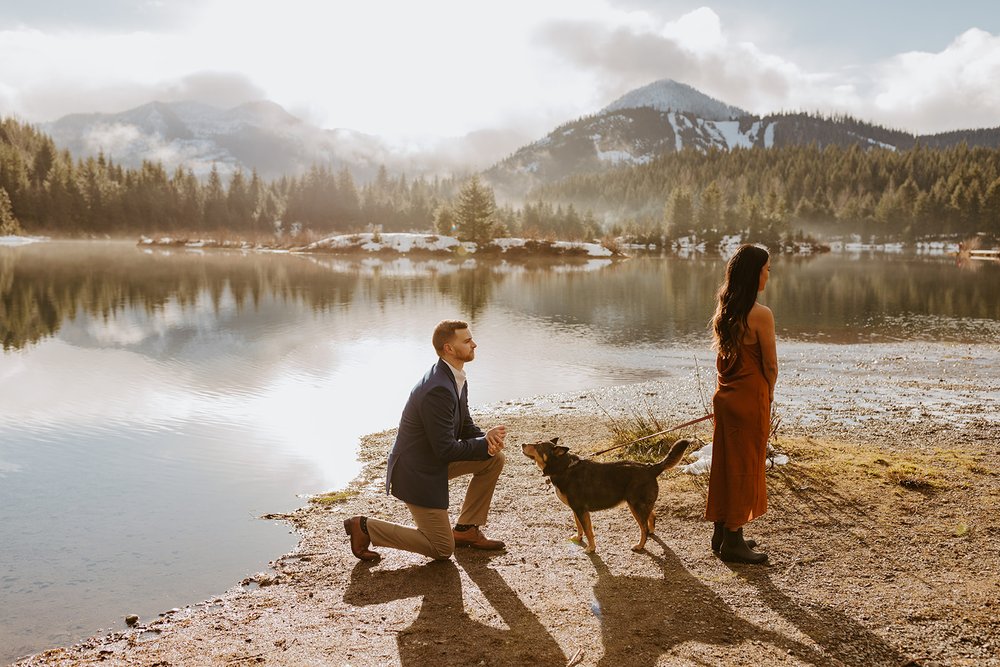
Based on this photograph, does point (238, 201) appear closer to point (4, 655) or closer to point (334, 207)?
point (334, 207)

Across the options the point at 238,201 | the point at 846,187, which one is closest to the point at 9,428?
the point at 238,201

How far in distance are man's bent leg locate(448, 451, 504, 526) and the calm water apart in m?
1.92

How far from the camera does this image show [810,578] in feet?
18.6

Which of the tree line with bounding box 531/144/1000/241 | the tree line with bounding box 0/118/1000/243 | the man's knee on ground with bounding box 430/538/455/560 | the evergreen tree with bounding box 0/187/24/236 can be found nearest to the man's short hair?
the man's knee on ground with bounding box 430/538/455/560

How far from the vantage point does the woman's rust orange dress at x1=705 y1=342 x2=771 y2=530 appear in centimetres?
568

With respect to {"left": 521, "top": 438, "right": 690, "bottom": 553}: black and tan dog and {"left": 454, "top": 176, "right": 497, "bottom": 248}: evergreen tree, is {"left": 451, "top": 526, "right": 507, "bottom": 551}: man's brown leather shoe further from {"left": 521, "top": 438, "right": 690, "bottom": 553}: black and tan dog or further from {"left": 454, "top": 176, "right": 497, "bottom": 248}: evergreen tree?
{"left": 454, "top": 176, "right": 497, "bottom": 248}: evergreen tree

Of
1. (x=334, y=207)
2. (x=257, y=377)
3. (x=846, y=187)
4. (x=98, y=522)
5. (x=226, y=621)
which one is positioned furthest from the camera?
(x=846, y=187)

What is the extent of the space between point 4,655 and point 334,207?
135014mm

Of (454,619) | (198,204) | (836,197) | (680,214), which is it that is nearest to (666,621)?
(454,619)

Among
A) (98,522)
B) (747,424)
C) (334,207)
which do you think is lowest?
(98,522)

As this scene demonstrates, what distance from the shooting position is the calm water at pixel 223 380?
669 cm

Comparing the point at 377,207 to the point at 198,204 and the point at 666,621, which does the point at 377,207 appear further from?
the point at 666,621

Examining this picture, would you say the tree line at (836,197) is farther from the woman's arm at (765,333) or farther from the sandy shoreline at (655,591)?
the woman's arm at (765,333)

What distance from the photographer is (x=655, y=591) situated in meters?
5.54
